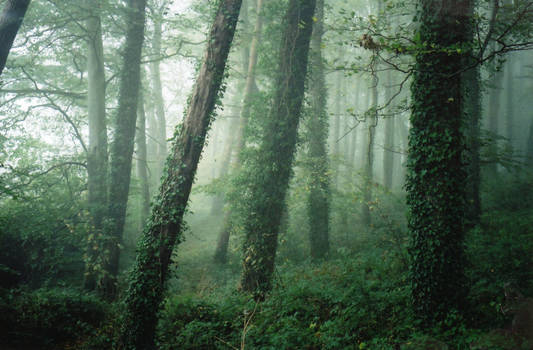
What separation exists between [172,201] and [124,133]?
491 centimetres

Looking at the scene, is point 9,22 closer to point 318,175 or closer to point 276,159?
point 276,159

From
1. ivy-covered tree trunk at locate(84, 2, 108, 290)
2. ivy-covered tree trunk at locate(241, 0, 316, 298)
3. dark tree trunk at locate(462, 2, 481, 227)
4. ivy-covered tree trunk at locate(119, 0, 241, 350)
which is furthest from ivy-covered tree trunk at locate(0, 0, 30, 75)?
dark tree trunk at locate(462, 2, 481, 227)

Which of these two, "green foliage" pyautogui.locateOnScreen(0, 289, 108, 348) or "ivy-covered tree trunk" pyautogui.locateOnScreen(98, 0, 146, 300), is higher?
"ivy-covered tree trunk" pyautogui.locateOnScreen(98, 0, 146, 300)

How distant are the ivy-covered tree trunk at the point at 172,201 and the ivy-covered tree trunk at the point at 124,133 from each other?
398 cm

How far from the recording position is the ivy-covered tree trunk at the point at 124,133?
9.04 metres

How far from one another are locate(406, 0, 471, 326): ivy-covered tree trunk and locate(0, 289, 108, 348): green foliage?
671 centimetres

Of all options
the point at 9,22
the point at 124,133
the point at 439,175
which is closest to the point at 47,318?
the point at 124,133

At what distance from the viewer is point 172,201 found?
5621 millimetres

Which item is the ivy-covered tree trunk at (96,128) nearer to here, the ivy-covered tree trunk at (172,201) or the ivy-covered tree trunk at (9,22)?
the ivy-covered tree trunk at (9,22)

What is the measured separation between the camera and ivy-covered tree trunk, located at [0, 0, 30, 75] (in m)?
6.54

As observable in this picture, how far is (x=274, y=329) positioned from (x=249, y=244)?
2.48m

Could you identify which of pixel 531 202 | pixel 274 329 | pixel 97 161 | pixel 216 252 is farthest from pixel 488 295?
pixel 97 161

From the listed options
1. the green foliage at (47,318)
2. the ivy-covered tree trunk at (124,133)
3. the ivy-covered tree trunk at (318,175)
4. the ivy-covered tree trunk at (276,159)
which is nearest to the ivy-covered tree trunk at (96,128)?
the ivy-covered tree trunk at (124,133)

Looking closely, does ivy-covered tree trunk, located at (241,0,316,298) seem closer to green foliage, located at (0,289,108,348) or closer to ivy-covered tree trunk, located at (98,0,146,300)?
green foliage, located at (0,289,108,348)
